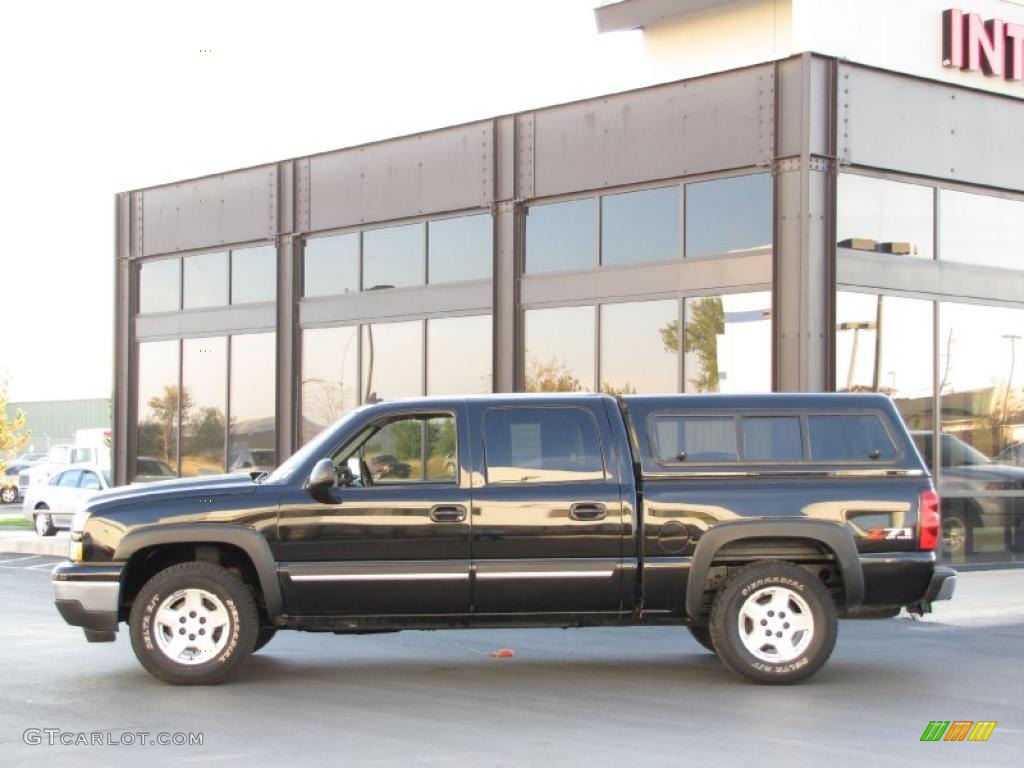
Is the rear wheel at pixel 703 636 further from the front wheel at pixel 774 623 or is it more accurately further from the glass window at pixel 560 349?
the glass window at pixel 560 349

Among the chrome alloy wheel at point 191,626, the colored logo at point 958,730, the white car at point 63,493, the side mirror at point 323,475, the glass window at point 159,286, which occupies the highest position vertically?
the glass window at point 159,286

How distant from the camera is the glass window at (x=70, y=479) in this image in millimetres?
30062

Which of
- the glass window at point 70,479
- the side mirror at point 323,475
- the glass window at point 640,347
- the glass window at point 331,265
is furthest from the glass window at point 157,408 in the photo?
the side mirror at point 323,475

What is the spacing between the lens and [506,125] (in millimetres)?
20203

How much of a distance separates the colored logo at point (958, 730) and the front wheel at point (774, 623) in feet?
4.33

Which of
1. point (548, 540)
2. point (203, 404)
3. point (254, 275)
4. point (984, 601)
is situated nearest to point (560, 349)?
point (254, 275)

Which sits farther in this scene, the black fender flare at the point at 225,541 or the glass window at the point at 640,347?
the glass window at the point at 640,347

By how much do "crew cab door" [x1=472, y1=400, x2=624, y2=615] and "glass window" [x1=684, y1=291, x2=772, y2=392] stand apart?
806 centimetres

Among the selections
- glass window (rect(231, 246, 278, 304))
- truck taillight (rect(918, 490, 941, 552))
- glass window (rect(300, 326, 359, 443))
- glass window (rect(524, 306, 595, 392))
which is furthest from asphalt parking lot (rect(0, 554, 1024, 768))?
glass window (rect(231, 246, 278, 304))

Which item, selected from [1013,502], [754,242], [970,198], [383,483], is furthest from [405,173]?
[383,483]

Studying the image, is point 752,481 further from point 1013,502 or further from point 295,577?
point 1013,502

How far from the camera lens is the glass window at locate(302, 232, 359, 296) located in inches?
890

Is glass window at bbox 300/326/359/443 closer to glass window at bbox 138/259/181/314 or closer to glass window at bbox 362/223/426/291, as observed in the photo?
glass window at bbox 362/223/426/291

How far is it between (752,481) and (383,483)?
95.7 inches
